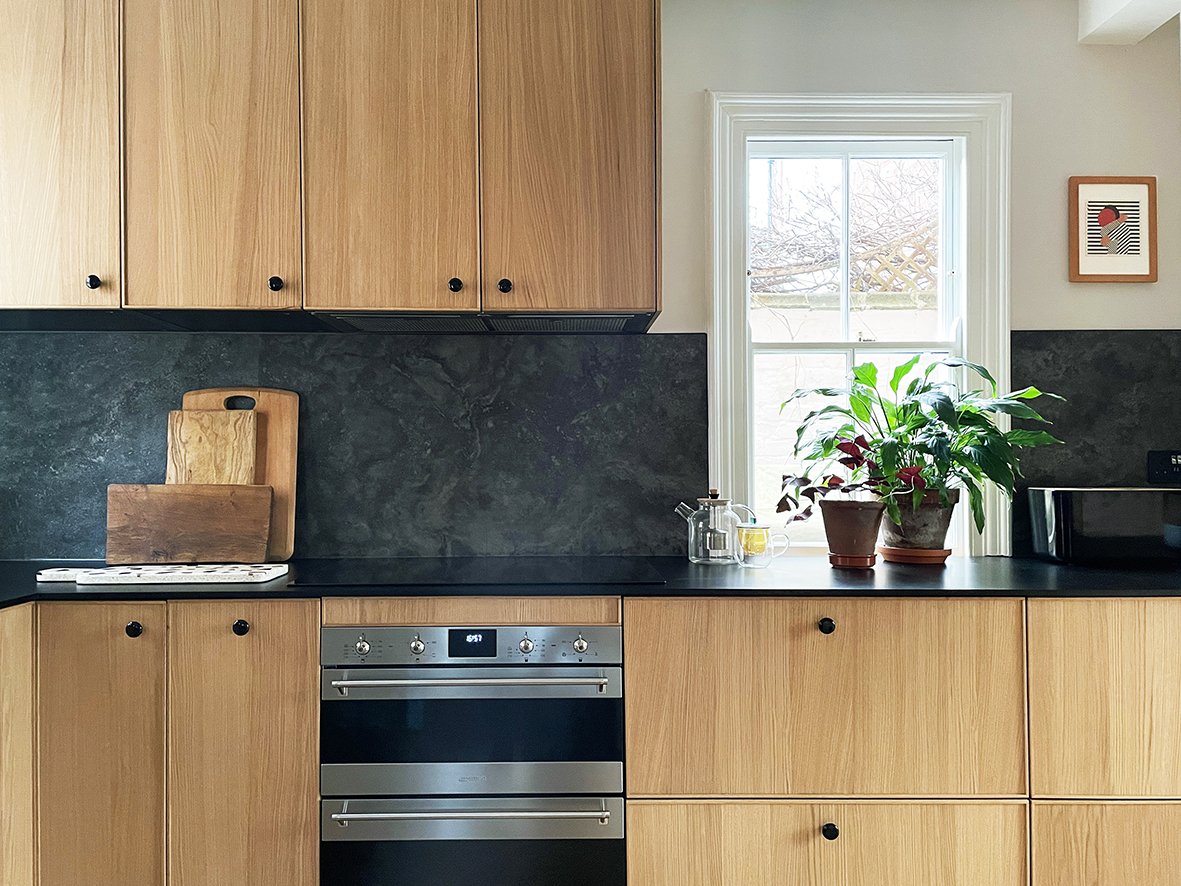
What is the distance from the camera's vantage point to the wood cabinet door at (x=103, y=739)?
6.44 feet

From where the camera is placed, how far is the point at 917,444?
7.40 ft

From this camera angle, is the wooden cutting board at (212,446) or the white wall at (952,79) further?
the white wall at (952,79)

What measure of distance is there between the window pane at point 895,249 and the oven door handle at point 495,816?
59.8 inches

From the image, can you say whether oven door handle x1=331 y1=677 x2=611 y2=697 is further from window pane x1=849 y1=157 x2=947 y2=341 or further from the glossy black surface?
window pane x1=849 y1=157 x2=947 y2=341

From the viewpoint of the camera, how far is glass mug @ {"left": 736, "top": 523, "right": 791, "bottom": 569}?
7.75ft

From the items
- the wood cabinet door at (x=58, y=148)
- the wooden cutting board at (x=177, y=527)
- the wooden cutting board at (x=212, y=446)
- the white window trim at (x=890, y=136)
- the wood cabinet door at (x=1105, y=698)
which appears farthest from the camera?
the white window trim at (x=890, y=136)

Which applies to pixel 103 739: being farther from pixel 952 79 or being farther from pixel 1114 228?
pixel 1114 228

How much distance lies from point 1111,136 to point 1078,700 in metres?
1.62

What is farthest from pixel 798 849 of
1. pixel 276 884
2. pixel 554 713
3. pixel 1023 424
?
pixel 1023 424

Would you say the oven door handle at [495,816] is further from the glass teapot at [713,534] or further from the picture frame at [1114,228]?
the picture frame at [1114,228]

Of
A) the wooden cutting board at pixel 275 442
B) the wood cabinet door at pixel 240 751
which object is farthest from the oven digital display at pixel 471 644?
the wooden cutting board at pixel 275 442

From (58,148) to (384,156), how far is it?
0.78 meters

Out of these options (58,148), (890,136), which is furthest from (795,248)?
(58,148)

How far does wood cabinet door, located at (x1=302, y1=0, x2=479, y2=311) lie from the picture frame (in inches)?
67.2
